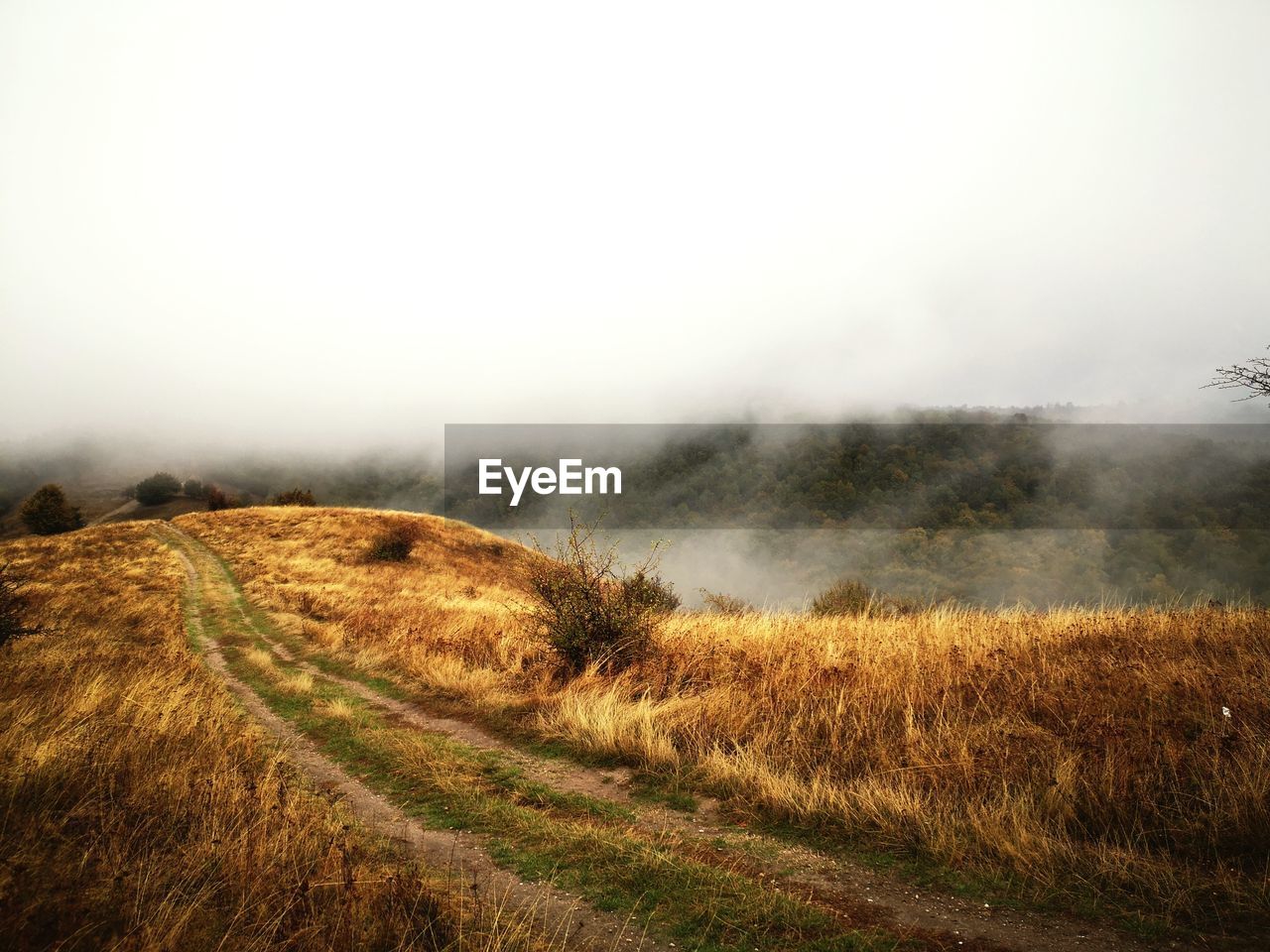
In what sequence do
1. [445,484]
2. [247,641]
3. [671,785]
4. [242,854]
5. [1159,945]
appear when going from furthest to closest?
[445,484] → [247,641] → [671,785] → [242,854] → [1159,945]

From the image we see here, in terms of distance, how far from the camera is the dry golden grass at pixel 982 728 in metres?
3.67

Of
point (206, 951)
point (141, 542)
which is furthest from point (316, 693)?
point (141, 542)

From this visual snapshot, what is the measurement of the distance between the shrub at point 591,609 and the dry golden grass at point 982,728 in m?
0.47

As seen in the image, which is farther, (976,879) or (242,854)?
(976,879)

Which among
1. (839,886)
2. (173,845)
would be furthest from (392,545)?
(839,886)

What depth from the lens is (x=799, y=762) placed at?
5352 millimetres

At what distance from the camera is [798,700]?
20.9 feet

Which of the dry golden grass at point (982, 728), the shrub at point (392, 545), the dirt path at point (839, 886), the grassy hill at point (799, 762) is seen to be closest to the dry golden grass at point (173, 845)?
the grassy hill at point (799, 762)

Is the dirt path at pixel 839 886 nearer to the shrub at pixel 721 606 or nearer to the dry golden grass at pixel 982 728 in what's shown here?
the dry golden grass at pixel 982 728

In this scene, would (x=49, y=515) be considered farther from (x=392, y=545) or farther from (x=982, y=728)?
(x=982, y=728)

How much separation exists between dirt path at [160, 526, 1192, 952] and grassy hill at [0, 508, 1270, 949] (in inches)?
1.0

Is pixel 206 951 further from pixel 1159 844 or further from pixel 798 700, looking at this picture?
pixel 1159 844

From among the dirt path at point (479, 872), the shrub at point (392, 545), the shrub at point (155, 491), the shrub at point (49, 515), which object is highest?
the dirt path at point (479, 872)

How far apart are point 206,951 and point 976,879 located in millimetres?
4600
